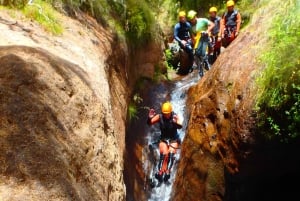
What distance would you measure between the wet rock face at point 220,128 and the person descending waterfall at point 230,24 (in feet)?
8.10

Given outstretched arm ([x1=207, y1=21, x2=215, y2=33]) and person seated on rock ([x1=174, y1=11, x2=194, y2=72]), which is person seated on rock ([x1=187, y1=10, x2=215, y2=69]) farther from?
person seated on rock ([x1=174, y1=11, x2=194, y2=72])

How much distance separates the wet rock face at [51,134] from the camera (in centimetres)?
331

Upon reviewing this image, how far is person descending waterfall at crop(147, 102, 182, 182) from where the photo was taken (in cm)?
852

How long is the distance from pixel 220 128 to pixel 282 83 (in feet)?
5.77

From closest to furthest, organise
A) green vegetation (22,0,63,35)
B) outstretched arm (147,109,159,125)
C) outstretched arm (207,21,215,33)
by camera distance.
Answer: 1. green vegetation (22,0,63,35)
2. outstretched arm (147,109,159,125)
3. outstretched arm (207,21,215,33)

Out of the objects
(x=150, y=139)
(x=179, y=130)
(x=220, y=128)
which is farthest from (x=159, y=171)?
(x=220, y=128)

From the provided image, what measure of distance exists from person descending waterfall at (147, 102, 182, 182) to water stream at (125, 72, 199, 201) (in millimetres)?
270

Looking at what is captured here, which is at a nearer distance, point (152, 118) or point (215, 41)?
point (152, 118)

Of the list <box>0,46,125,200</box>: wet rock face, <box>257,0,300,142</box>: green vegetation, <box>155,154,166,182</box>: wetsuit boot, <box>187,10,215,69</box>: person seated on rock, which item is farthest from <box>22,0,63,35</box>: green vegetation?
<box>187,10,215,69</box>: person seated on rock

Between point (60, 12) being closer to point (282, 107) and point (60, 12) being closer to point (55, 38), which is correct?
point (55, 38)

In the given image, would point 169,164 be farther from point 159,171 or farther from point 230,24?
point 230,24

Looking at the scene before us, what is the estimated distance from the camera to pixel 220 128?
745 centimetres

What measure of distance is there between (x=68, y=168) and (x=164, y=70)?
339 inches

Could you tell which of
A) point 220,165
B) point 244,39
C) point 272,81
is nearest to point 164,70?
point 244,39
